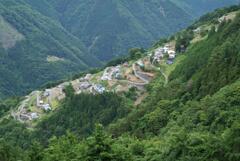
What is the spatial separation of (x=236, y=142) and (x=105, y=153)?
9148 millimetres

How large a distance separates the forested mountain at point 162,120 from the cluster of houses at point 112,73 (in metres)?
8.10

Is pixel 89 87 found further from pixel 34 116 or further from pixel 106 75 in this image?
pixel 34 116

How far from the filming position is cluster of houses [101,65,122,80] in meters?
139

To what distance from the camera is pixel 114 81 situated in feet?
445

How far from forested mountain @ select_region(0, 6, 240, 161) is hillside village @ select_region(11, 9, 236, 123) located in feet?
6.72

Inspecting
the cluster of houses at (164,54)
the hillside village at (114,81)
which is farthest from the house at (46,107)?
the cluster of houses at (164,54)

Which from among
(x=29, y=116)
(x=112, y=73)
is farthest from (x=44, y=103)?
(x=112, y=73)

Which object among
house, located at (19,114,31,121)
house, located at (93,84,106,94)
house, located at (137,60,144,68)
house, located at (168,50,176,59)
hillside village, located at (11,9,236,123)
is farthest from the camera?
house, located at (168,50,176,59)

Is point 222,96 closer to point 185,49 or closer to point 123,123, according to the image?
point 123,123

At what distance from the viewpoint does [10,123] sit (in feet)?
443

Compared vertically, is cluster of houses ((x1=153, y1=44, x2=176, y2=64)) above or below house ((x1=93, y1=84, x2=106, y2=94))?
above

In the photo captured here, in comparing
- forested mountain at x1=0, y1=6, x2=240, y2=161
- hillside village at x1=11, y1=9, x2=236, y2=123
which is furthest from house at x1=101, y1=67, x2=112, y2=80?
forested mountain at x1=0, y1=6, x2=240, y2=161

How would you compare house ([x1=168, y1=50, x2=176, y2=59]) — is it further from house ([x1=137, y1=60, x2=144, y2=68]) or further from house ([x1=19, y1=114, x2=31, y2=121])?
house ([x1=19, y1=114, x2=31, y2=121])

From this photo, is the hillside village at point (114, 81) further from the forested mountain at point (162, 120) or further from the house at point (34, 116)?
the forested mountain at point (162, 120)
